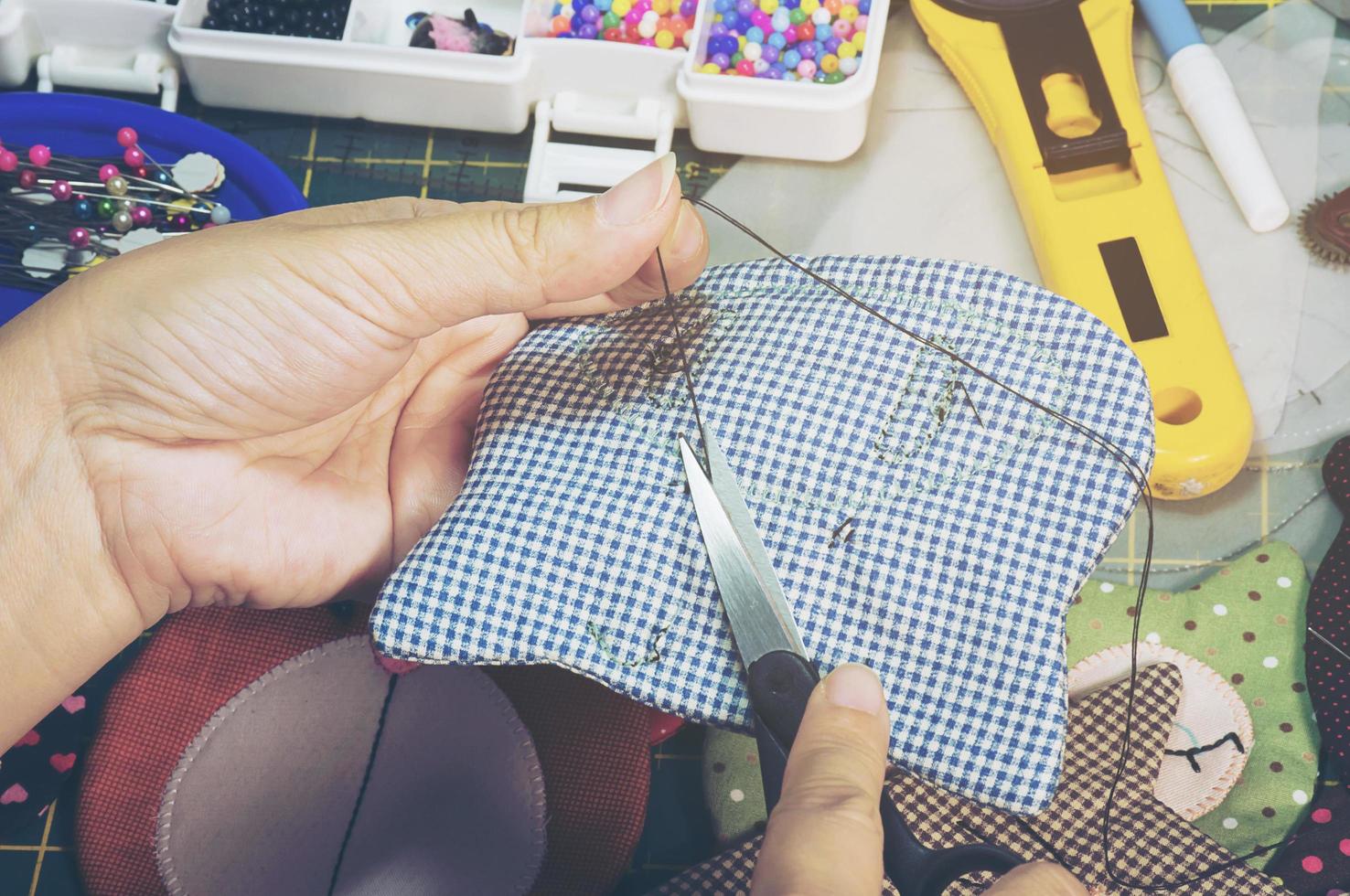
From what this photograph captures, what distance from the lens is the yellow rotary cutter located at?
46.8 inches

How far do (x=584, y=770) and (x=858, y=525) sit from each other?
39cm

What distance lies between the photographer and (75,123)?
1424mm

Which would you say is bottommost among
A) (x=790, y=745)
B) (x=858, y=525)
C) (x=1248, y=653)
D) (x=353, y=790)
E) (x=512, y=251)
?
(x=353, y=790)

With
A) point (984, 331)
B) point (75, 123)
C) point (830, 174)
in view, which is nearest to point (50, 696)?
point (75, 123)

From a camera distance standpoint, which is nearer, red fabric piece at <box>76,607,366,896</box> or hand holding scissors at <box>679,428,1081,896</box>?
hand holding scissors at <box>679,428,1081,896</box>

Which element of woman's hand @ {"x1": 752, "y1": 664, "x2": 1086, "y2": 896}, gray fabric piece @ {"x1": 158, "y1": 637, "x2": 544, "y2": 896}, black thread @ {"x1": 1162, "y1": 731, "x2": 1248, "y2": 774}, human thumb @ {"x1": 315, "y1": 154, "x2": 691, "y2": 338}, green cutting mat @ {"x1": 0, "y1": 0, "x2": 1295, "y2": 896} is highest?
human thumb @ {"x1": 315, "y1": 154, "x2": 691, "y2": 338}

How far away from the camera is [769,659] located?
0.88m

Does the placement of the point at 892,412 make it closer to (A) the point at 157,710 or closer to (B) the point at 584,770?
(B) the point at 584,770

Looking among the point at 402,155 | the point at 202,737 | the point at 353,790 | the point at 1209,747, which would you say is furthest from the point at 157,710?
the point at 1209,747

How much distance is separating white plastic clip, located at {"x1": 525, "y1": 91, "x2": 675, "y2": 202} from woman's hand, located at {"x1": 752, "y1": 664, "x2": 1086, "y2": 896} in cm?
73

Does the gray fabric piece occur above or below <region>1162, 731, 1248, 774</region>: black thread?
below

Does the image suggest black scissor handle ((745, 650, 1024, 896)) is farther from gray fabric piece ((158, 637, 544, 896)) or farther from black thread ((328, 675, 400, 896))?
black thread ((328, 675, 400, 896))

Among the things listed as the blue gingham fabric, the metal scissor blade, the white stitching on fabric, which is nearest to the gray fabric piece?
the white stitching on fabric

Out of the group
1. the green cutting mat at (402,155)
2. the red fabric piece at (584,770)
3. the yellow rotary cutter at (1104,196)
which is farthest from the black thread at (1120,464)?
the green cutting mat at (402,155)
